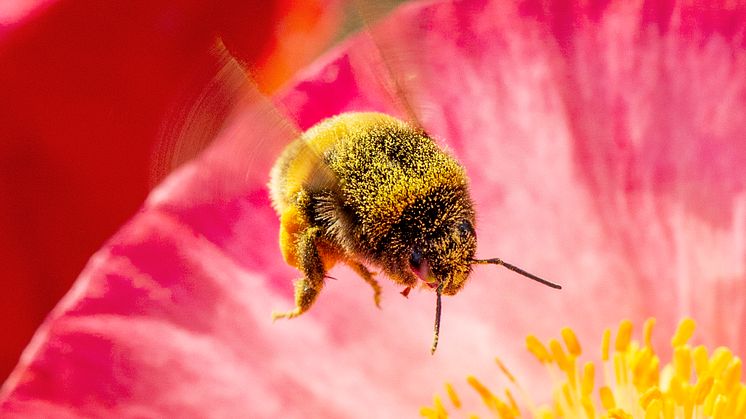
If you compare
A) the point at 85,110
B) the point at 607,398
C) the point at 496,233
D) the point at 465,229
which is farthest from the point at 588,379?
the point at 85,110

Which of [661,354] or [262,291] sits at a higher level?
[262,291]

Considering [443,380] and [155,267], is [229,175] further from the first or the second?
[443,380]

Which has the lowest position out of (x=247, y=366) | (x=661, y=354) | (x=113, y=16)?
(x=661, y=354)

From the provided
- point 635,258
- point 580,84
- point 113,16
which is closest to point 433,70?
point 580,84

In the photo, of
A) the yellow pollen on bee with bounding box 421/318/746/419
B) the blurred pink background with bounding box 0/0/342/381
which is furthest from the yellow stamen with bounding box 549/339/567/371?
the blurred pink background with bounding box 0/0/342/381

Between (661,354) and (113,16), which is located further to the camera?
(113,16)

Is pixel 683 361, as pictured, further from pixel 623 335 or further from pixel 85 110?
pixel 85 110

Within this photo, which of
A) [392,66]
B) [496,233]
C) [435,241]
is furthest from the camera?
[496,233]
